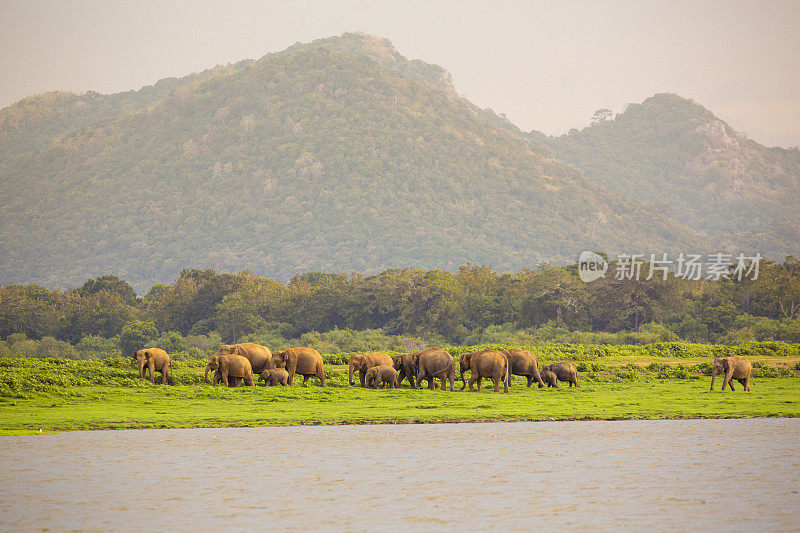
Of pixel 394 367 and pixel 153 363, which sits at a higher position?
pixel 394 367

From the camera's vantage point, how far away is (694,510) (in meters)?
15.8

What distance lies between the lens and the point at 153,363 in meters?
38.1

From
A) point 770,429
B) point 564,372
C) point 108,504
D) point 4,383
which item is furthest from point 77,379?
point 770,429

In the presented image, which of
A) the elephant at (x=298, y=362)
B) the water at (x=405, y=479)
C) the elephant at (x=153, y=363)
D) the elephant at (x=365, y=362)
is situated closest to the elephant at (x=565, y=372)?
the elephant at (x=365, y=362)

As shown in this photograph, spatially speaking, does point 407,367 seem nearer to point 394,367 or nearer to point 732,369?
point 394,367

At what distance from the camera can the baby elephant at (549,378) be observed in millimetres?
39225

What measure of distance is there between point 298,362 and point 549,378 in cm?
990

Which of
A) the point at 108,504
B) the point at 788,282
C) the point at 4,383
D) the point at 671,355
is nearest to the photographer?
the point at 108,504

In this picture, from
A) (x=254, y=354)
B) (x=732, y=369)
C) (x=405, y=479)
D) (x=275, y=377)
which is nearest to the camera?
(x=405, y=479)

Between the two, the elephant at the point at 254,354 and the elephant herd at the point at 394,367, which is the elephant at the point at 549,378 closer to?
the elephant herd at the point at 394,367

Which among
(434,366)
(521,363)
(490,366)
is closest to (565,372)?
(521,363)

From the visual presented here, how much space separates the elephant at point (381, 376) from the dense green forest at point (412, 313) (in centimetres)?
3578

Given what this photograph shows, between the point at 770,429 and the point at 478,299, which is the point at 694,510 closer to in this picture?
the point at 770,429

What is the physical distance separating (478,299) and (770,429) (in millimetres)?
63909
